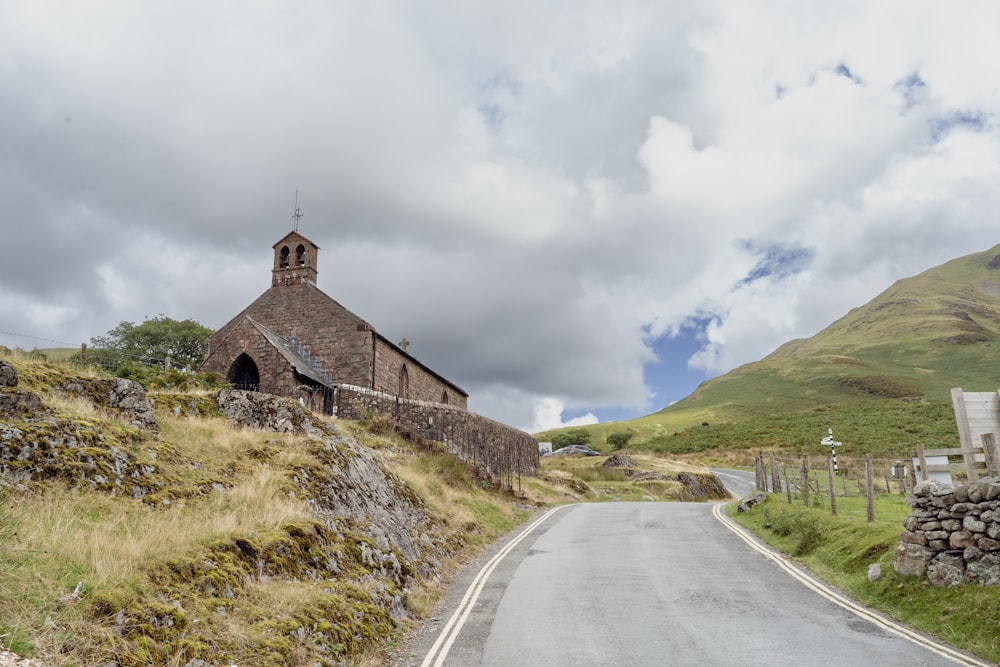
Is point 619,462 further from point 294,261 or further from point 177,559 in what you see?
point 177,559

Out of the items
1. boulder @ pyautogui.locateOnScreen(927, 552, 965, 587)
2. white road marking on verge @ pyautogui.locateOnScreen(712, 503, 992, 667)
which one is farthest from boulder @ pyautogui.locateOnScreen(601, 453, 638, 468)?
boulder @ pyautogui.locateOnScreen(927, 552, 965, 587)

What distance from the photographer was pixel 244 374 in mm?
33500

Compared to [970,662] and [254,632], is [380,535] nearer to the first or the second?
[254,632]

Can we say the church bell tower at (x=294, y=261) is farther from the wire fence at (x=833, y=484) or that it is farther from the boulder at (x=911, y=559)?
the boulder at (x=911, y=559)

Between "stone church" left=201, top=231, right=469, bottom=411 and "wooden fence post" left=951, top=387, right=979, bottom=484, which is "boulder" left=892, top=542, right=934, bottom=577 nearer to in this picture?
"wooden fence post" left=951, top=387, right=979, bottom=484

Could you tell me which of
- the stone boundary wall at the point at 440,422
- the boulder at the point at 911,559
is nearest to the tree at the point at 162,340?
the stone boundary wall at the point at 440,422

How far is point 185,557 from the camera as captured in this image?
8312 mm

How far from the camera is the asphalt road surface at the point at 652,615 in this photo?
8.91m

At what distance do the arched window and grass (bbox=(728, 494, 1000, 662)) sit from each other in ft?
79.3

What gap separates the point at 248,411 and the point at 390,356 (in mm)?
20811

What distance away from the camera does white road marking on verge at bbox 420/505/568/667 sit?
923 centimetres

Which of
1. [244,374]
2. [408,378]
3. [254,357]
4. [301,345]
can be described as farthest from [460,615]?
[408,378]

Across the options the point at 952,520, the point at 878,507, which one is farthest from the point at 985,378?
the point at 952,520

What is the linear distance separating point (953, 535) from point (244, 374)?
1258 inches
